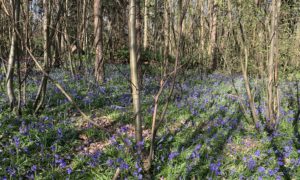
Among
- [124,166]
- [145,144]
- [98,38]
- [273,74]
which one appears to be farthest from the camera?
[98,38]

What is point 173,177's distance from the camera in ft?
11.1

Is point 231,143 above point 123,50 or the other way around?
the other way around

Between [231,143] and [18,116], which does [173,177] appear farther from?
[18,116]

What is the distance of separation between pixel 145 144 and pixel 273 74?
2545 millimetres

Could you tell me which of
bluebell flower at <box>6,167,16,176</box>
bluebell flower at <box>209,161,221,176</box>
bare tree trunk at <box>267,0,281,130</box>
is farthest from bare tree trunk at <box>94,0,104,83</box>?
bluebell flower at <box>209,161,221,176</box>

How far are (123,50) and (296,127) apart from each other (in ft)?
36.0

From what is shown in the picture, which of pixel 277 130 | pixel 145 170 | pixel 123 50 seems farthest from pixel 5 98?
pixel 123 50

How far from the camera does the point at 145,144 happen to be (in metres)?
4.15

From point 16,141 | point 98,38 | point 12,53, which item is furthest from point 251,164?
point 98,38

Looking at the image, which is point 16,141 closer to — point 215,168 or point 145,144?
point 145,144

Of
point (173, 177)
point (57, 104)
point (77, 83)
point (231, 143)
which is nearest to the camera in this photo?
point (173, 177)

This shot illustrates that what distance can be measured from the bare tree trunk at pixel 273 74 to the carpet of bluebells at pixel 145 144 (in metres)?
0.24

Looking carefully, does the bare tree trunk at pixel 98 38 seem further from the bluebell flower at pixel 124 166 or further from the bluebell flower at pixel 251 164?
the bluebell flower at pixel 251 164

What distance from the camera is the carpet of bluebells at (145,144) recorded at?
3.51 metres
